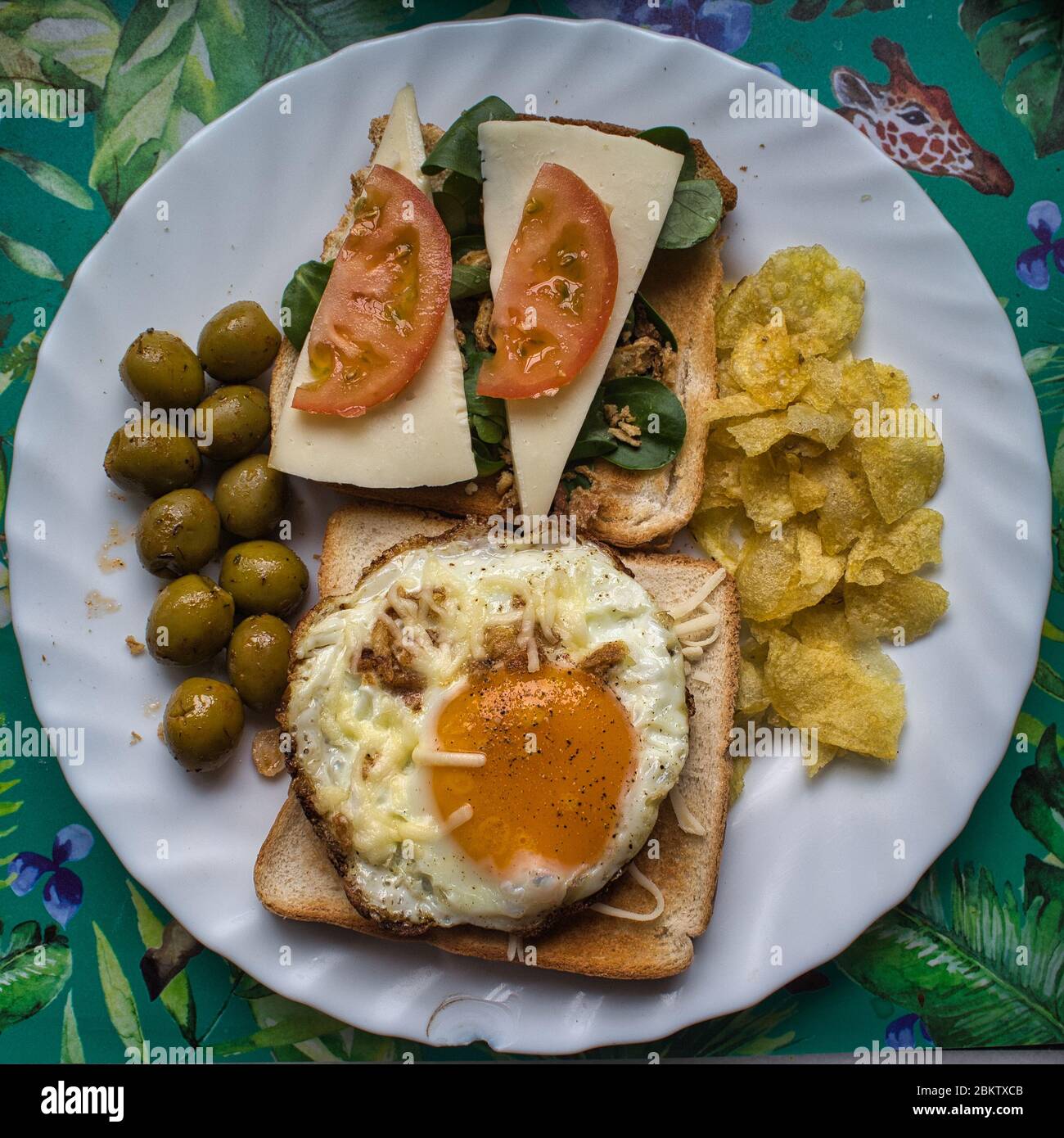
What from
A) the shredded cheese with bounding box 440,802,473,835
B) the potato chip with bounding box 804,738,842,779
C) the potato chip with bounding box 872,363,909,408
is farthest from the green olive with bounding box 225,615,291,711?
the potato chip with bounding box 872,363,909,408

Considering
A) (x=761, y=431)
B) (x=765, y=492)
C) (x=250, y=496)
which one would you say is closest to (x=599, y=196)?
(x=761, y=431)

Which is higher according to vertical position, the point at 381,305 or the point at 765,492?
the point at 381,305

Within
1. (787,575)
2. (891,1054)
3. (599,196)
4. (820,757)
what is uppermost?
(599,196)

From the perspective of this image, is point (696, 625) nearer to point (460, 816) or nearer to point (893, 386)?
point (460, 816)

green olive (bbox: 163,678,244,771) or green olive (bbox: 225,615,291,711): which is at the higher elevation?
green olive (bbox: 225,615,291,711)

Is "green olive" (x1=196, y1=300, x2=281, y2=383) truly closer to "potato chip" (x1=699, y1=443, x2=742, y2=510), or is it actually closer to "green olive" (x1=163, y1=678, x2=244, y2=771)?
"green olive" (x1=163, y1=678, x2=244, y2=771)

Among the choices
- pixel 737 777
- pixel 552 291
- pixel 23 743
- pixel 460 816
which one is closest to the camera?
pixel 460 816
